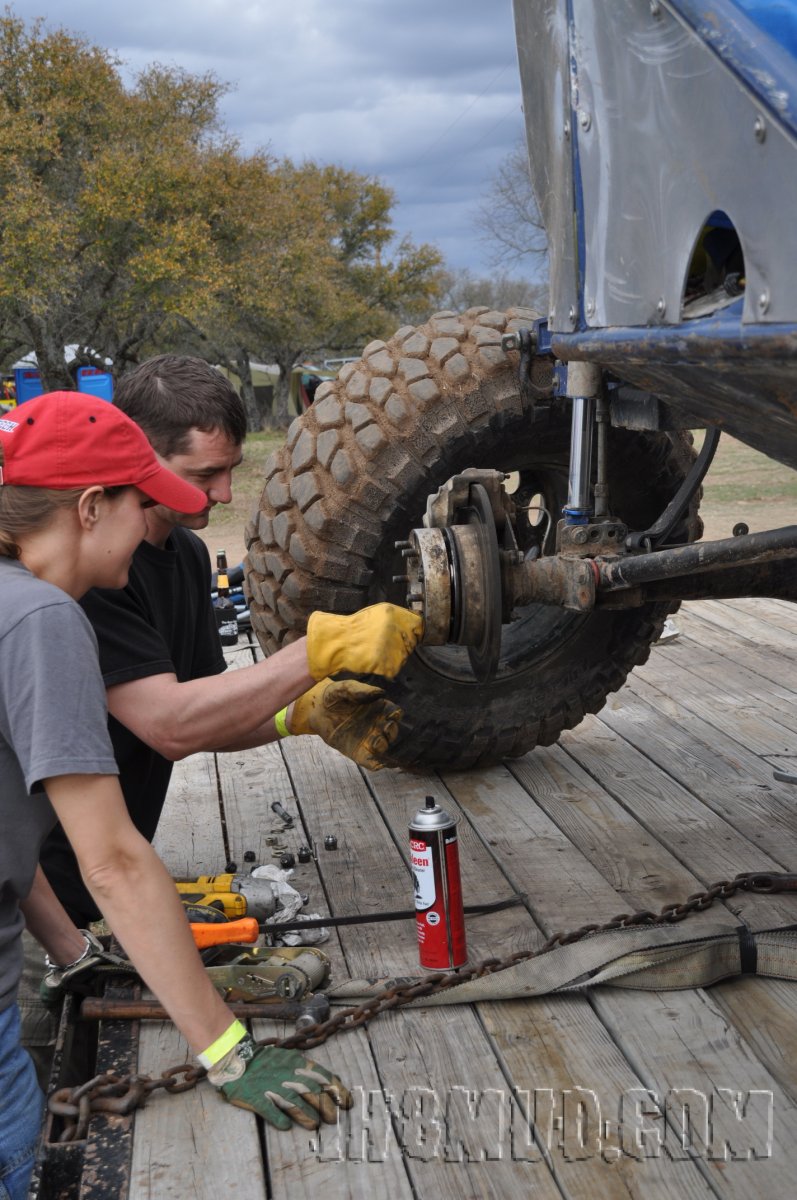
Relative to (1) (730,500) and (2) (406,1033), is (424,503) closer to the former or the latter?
(2) (406,1033)

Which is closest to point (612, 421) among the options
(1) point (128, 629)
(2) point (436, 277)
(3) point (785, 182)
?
(1) point (128, 629)

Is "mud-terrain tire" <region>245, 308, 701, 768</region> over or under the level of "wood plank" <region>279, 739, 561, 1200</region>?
over

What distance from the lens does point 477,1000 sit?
276 cm

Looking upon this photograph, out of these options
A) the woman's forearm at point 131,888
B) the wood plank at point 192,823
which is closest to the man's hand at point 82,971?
the woman's forearm at point 131,888

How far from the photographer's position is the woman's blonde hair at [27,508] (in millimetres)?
2225

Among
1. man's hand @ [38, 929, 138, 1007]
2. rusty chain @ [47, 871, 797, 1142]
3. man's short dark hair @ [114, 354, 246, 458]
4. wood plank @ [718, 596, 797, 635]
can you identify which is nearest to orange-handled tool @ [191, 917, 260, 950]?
man's hand @ [38, 929, 138, 1007]

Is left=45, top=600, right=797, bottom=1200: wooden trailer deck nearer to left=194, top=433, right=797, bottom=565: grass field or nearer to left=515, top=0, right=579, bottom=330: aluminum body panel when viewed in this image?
left=515, top=0, right=579, bottom=330: aluminum body panel

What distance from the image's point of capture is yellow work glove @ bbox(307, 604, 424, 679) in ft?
8.93

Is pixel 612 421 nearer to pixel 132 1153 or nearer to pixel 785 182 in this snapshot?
pixel 785 182

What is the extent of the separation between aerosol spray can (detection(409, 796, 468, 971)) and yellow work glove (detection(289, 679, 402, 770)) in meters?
0.24

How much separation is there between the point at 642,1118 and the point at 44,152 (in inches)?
827

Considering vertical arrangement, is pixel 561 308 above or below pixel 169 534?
above

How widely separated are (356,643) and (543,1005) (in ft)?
2.85

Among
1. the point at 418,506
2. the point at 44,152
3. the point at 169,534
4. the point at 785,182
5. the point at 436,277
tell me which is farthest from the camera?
the point at 436,277
